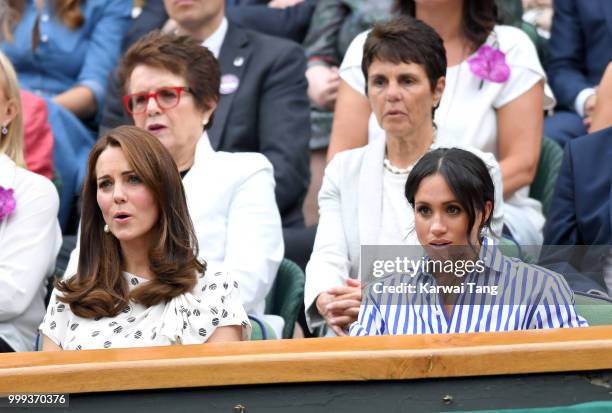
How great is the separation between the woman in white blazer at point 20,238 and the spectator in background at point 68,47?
1.34 meters

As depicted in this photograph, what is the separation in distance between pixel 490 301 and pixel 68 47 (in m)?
3.46

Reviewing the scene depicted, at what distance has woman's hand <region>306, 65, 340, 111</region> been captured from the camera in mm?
5637

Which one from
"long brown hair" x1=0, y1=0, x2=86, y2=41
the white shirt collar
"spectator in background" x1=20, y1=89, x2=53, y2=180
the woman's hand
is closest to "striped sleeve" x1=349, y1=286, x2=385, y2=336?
"spectator in background" x1=20, y1=89, x2=53, y2=180

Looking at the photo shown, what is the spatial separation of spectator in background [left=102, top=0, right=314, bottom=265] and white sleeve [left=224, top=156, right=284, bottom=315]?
0.51 meters

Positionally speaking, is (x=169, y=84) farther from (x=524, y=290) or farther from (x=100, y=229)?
(x=524, y=290)

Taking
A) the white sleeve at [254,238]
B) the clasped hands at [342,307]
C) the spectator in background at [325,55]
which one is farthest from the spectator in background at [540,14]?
the clasped hands at [342,307]

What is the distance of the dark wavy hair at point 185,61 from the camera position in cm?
454

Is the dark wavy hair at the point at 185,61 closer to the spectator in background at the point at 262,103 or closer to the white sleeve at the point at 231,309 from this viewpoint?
the spectator in background at the point at 262,103

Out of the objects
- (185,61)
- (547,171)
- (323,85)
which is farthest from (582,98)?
(185,61)

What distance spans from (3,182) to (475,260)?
1852mm

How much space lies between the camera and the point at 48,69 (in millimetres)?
6051

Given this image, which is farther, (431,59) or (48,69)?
(48,69)

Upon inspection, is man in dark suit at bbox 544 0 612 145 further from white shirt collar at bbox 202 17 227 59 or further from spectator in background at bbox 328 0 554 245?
white shirt collar at bbox 202 17 227 59

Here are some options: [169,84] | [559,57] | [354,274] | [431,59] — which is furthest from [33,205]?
[559,57]
